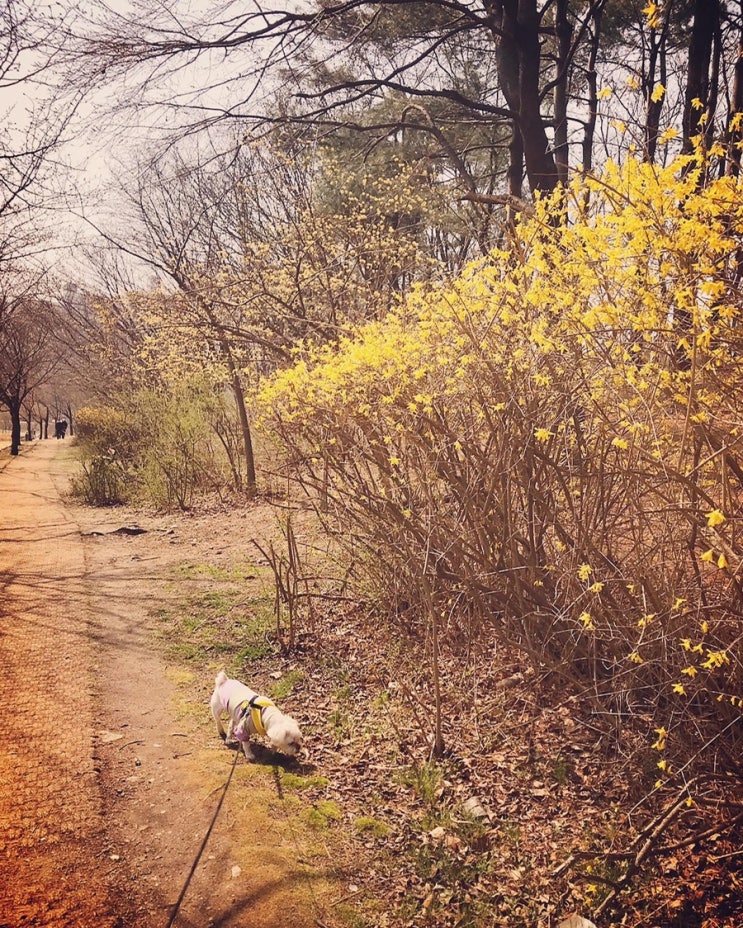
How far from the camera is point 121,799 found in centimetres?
318

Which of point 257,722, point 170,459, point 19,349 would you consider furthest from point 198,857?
point 19,349

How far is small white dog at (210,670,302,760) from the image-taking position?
3.41 m

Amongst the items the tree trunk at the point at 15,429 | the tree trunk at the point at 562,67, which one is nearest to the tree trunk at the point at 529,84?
the tree trunk at the point at 562,67

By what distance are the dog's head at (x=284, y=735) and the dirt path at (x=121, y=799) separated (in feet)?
0.65

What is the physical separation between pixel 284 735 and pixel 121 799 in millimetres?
893

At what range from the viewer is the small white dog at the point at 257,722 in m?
3.41

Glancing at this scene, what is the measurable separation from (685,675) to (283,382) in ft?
10.2

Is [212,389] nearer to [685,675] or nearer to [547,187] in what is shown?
[547,187]

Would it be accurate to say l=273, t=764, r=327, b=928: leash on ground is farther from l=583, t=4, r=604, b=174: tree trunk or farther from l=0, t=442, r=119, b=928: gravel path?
l=583, t=4, r=604, b=174: tree trunk

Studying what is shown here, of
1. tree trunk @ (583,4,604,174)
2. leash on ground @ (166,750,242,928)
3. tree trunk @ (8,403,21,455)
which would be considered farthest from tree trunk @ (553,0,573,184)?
tree trunk @ (8,403,21,455)

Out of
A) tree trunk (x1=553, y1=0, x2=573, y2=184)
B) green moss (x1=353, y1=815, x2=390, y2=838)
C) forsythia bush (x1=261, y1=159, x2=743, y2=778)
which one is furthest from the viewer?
tree trunk (x1=553, y1=0, x2=573, y2=184)

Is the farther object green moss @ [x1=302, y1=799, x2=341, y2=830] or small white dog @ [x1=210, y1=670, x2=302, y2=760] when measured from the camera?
small white dog @ [x1=210, y1=670, x2=302, y2=760]

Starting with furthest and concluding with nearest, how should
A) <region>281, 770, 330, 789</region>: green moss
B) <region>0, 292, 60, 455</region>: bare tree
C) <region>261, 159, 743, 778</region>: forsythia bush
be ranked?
<region>0, 292, 60, 455</region>: bare tree
<region>281, 770, 330, 789</region>: green moss
<region>261, 159, 743, 778</region>: forsythia bush

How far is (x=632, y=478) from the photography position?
9.81 ft
